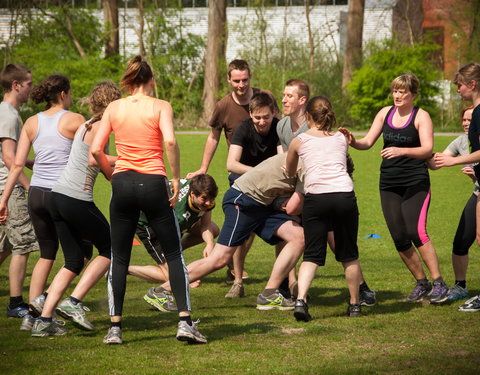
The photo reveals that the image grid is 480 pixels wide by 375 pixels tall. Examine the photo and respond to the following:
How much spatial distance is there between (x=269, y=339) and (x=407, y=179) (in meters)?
2.15

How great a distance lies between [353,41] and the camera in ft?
121

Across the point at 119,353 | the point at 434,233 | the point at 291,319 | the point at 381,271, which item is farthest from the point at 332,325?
the point at 434,233

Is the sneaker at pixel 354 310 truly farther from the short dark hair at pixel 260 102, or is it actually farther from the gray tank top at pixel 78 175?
the gray tank top at pixel 78 175

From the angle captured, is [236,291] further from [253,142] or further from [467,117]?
[467,117]

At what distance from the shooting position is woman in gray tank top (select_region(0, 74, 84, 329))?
617 cm

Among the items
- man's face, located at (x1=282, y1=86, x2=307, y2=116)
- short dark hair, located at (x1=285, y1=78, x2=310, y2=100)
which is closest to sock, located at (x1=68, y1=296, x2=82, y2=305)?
man's face, located at (x1=282, y1=86, x2=307, y2=116)

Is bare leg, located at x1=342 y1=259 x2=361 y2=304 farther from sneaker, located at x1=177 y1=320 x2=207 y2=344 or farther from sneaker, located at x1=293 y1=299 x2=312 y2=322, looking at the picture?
sneaker, located at x1=177 y1=320 x2=207 y2=344

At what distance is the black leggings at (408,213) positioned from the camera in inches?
279

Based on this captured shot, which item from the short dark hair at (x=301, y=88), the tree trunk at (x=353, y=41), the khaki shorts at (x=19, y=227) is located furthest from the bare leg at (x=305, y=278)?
the tree trunk at (x=353, y=41)

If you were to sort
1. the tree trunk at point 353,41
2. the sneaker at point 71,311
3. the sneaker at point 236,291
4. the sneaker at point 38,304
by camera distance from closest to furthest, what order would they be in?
1. the sneaker at point 71,311
2. the sneaker at point 38,304
3. the sneaker at point 236,291
4. the tree trunk at point 353,41

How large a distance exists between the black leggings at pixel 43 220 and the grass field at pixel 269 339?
66 centimetres

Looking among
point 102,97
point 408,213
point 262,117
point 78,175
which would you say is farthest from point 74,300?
point 408,213

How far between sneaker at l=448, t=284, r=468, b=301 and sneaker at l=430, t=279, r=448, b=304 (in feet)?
0.50

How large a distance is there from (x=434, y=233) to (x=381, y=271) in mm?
3200
